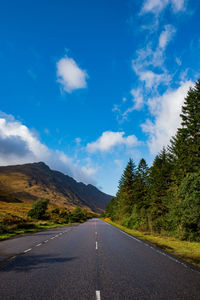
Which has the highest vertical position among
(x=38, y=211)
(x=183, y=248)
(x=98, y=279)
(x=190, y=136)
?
(x=190, y=136)

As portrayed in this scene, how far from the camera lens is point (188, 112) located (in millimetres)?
23641

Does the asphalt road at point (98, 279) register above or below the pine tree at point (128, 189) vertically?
below

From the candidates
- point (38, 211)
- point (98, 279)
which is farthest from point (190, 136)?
point (38, 211)

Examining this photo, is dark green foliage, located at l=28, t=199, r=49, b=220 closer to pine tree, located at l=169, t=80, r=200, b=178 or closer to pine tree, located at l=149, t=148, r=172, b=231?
pine tree, located at l=149, t=148, r=172, b=231

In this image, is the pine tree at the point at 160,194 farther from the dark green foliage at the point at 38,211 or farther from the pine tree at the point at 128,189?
the dark green foliage at the point at 38,211

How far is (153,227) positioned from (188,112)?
1925cm

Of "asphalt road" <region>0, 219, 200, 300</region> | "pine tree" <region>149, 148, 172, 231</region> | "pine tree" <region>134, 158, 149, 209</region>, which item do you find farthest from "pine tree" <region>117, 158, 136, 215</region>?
"asphalt road" <region>0, 219, 200, 300</region>

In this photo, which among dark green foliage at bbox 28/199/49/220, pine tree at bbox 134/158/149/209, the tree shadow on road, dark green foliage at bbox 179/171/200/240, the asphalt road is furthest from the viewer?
dark green foliage at bbox 28/199/49/220

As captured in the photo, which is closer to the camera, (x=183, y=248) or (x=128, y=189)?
(x=183, y=248)

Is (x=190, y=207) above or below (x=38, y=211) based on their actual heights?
above

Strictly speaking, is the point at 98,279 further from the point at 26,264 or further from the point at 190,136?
the point at 190,136

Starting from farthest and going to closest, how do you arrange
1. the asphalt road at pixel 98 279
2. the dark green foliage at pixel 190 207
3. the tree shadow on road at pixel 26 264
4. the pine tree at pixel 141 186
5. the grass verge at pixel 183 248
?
the pine tree at pixel 141 186 < the dark green foliage at pixel 190 207 < the grass verge at pixel 183 248 < the tree shadow on road at pixel 26 264 < the asphalt road at pixel 98 279

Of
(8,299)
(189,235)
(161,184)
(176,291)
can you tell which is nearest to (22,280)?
(8,299)

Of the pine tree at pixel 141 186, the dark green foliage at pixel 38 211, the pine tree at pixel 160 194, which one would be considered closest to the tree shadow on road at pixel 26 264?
the pine tree at pixel 160 194
